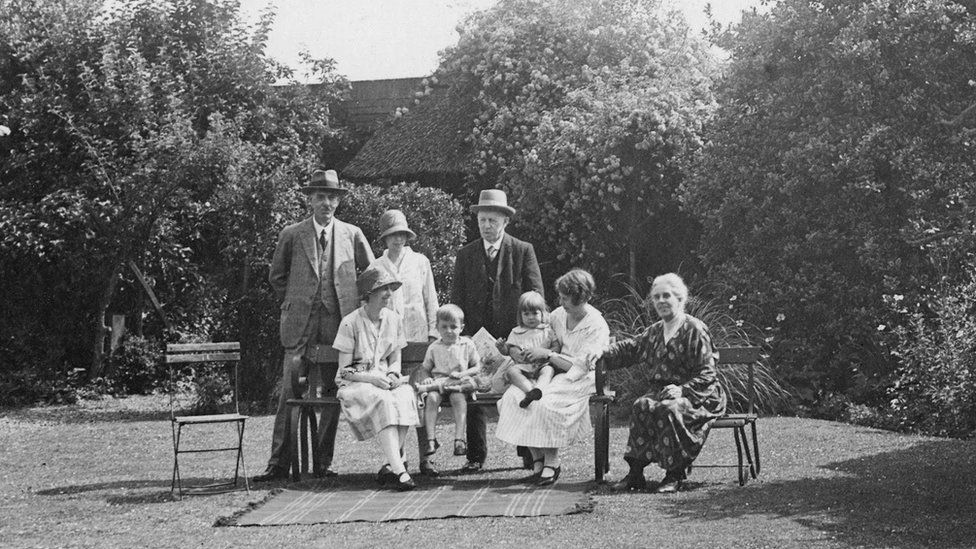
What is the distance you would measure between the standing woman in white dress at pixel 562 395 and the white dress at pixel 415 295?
102 centimetres

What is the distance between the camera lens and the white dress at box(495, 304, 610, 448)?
8219 millimetres

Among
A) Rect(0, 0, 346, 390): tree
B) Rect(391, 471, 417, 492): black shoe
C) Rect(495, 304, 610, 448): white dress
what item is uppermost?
Rect(0, 0, 346, 390): tree

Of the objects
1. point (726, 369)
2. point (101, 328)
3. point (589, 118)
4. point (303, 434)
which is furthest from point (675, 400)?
point (101, 328)

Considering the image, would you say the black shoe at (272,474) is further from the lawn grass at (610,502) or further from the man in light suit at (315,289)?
the lawn grass at (610,502)

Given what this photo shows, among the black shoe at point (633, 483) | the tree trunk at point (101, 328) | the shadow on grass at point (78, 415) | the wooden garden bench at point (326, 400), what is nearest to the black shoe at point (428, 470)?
the wooden garden bench at point (326, 400)

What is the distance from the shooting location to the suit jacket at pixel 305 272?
891 cm

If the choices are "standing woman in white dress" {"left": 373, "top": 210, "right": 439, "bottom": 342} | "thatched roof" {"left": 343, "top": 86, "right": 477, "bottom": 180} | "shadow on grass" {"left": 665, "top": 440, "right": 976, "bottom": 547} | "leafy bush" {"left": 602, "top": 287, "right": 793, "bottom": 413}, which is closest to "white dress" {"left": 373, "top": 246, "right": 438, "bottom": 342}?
"standing woman in white dress" {"left": 373, "top": 210, "right": 439, "bottom": 342}

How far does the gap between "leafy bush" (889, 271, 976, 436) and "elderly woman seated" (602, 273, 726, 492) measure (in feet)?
11.5

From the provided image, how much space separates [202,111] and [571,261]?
525 cm

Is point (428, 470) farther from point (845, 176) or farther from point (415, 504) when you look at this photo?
point (845, 176)

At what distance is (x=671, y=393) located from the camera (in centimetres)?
812

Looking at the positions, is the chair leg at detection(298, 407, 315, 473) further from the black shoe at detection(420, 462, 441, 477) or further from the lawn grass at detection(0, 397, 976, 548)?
the black shoe at detection(420, 462, 441, 477)

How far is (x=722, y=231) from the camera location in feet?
45.2

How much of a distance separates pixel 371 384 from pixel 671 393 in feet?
6.56
